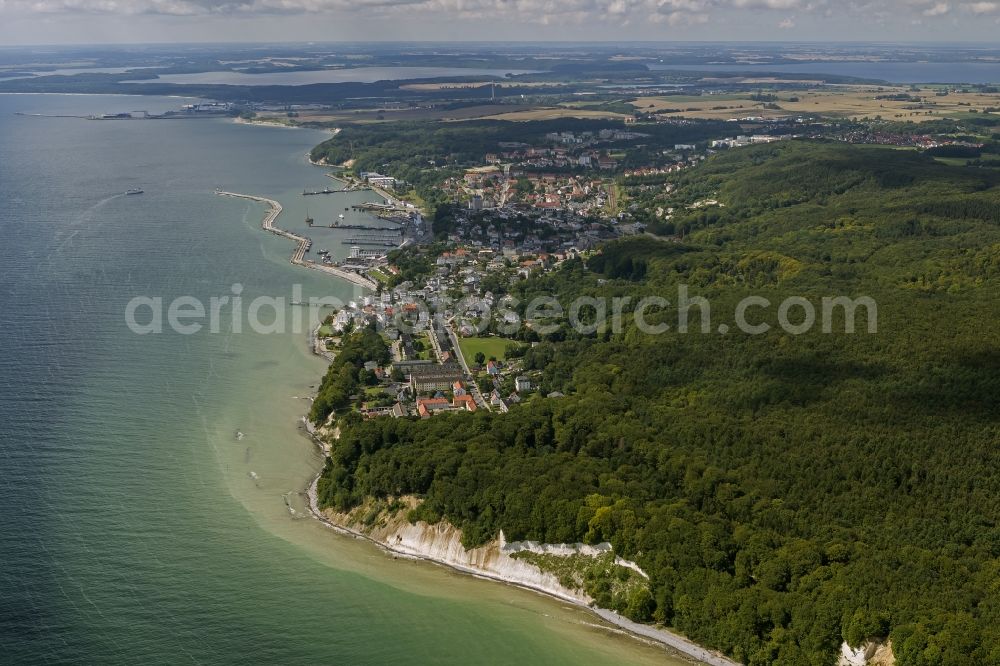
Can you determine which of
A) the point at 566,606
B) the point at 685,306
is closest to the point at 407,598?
the point at 566,606

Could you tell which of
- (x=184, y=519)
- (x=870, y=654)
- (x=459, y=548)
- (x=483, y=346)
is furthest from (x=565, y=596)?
(x=483, y=346)

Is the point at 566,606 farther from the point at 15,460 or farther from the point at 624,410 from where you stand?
the point at 15,460

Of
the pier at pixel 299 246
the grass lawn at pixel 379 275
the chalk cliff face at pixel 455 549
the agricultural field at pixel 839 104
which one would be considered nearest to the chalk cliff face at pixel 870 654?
the chalk cliff face at pixel 455 549

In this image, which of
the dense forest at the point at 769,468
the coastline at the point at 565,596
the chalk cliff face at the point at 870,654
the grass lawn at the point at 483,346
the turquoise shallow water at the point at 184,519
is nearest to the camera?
the chalk cliff face at the point at 870,654

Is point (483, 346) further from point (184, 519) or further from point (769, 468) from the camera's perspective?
point (184, 519)

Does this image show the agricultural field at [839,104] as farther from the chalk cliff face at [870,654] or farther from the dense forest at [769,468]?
the chalk cliff face at [870,654]

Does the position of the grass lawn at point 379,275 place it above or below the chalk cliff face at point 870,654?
above

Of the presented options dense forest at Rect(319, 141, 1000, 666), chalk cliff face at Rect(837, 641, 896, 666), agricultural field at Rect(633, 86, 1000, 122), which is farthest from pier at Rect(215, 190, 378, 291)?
agricultural field at Rect(633, 86, 1000, 122)

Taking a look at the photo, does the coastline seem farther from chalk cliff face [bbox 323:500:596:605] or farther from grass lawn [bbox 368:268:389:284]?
grass lawn [bbox 368:268:389:284]
